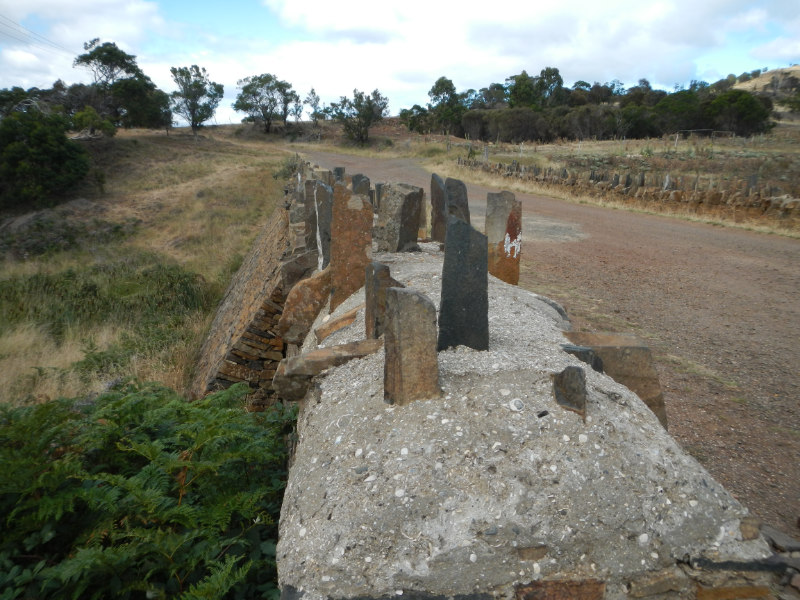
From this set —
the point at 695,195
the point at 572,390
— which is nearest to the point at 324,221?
the point at 572,390

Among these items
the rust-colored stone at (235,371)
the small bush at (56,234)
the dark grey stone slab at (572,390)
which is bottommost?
the small bush at (56,234)

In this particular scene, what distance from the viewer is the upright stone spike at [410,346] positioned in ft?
8.61

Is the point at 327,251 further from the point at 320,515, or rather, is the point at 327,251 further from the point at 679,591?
the point at 679,591

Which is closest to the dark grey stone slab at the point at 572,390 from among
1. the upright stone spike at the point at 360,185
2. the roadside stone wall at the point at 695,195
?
the upright stone spike at the point at 360,185

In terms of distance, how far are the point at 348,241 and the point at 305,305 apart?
0.97 metres

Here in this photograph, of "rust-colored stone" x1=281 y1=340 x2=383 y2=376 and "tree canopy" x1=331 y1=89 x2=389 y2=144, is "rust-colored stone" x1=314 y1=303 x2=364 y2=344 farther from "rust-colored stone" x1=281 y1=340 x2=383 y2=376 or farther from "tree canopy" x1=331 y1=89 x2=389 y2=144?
"tree canopy" x1=331 y1=89 x2=389 y2=144

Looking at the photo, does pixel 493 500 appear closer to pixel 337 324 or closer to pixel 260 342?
pixel 337 324

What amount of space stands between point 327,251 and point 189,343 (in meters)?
4.82

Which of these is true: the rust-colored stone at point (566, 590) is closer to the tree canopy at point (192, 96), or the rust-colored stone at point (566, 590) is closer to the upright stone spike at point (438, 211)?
the upright stone spike at point (438, 211)

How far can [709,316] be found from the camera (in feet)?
24.2

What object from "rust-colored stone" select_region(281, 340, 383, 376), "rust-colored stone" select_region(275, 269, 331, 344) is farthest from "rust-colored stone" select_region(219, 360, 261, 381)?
"rust-colored stone" select_region(281, 340, 383, 376)

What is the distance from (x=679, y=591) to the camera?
2123 millimetres

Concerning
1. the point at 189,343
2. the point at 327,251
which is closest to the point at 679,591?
the point at 327,251

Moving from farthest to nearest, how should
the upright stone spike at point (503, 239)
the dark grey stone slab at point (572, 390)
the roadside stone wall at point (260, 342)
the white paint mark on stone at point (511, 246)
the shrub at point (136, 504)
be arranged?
1. the roadside stone wall at point (260, 342)
2. the white paint mark on stone at point (511, 246)
3. the upright stone spike at point (503, 239)
4. the dark grey stone slab at point (572, 390)
5. the shrub at point (136, 504)
